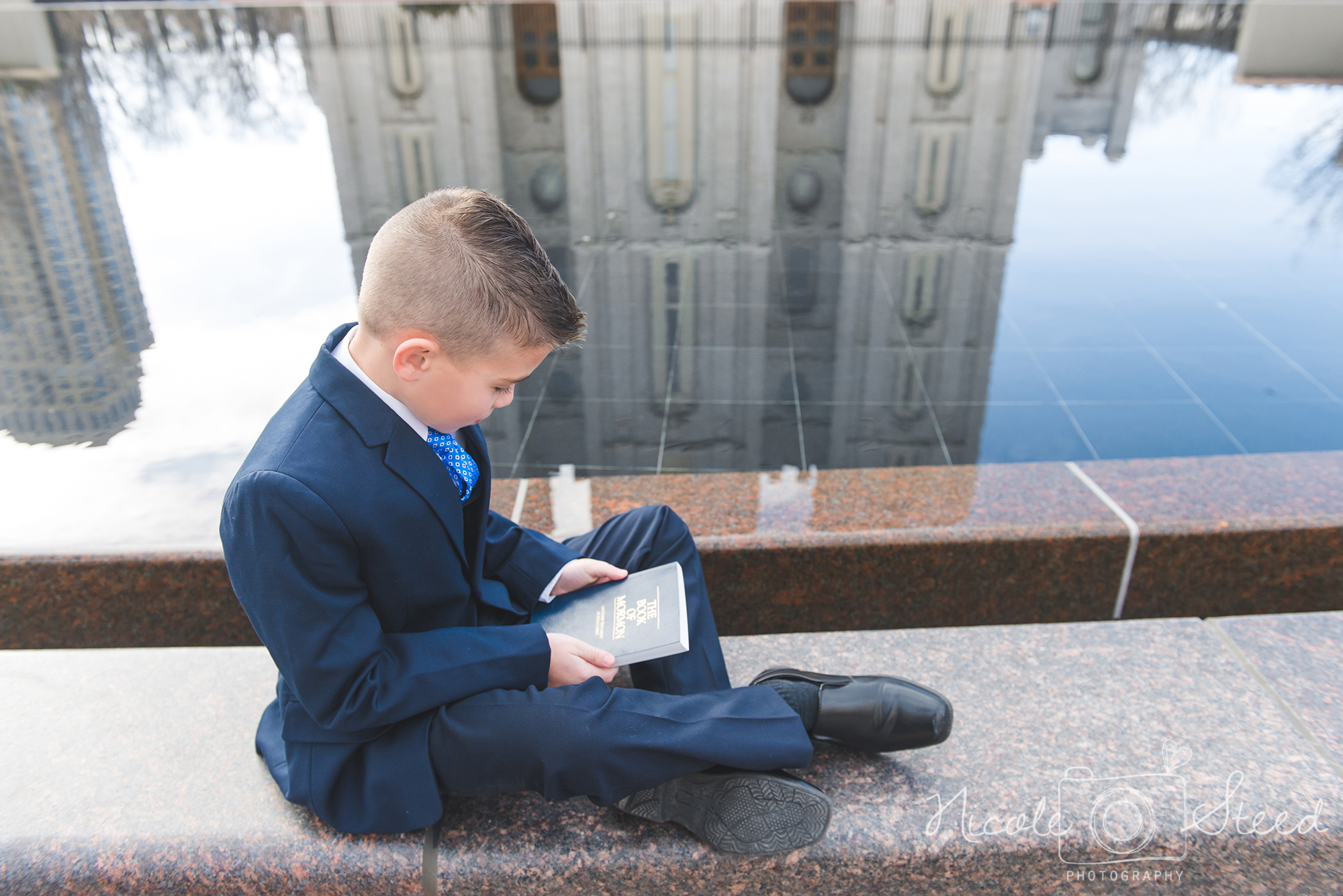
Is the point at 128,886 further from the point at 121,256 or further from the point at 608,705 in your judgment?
the point at 121,256

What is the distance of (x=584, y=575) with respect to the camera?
224 centimetres

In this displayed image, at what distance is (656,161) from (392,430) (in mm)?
8570

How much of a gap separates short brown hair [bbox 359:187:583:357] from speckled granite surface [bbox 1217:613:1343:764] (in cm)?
212

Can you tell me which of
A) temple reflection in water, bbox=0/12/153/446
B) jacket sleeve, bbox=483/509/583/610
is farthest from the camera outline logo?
temple reflection in water, bbox=0/12/153/446

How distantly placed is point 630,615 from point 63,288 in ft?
18.7

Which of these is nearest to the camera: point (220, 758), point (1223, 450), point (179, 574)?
point (220, 758)

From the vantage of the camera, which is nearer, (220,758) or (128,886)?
(128,886)

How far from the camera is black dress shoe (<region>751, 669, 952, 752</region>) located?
2.02 metres

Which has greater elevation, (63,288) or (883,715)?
(883,715)

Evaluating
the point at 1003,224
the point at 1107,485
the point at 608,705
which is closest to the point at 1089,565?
the point at 1107,485

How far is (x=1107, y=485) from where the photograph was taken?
3074 mm

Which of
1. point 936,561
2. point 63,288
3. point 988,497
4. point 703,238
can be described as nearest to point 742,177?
point 703,238

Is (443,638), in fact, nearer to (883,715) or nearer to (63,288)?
(883,715)

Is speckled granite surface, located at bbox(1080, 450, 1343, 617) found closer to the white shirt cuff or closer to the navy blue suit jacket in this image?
the white shirt cuff
